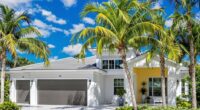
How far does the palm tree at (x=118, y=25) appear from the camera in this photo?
2023cm

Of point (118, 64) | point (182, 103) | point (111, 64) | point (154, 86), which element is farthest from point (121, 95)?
point (182, 103)

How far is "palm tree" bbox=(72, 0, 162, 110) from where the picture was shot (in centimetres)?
2023

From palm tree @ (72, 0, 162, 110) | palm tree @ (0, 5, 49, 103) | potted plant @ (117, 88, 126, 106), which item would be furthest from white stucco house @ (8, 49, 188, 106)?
palm tree @ (72, 0, 162, 110)

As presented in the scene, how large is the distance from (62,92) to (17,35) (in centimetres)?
887

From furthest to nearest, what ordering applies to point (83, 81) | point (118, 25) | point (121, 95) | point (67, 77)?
point (67, 77), point (83, 81), point (121, 95), point (118, 25)

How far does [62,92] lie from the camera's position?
3158 centimetres

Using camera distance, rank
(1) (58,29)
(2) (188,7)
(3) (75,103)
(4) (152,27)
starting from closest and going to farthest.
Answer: (4) (152,27)
(2) (188,7)
(3) (75,103)
(1) (58,29)

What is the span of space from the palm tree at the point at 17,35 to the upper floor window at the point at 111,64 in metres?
9.29

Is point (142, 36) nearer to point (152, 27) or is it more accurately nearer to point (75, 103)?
point (152, 27)

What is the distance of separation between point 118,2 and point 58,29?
42.5 metres

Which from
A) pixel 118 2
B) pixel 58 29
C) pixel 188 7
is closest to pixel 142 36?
pixel 118 2

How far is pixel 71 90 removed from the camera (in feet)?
103

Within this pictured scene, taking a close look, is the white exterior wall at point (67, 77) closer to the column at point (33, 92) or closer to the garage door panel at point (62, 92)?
the column at point (33, 92)

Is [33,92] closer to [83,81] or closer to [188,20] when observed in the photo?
[83,81]
